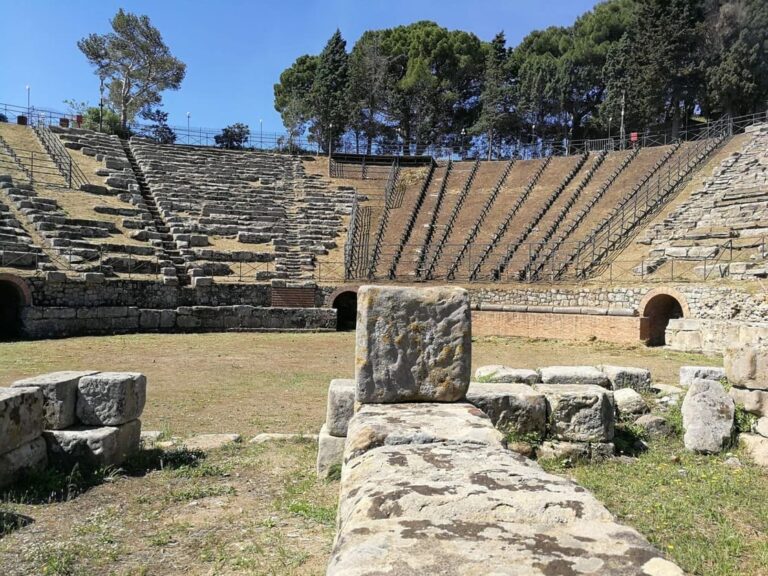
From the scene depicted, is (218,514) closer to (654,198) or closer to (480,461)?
(480,461)

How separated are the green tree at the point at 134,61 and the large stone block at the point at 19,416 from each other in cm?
4782

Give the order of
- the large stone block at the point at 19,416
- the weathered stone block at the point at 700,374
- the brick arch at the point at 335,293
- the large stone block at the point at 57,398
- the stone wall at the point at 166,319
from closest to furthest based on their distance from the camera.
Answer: the large stone block at the point at 19,416
the large stone block at the point at 57,398
the weathered stone block at the point at 700,374
the stone wall at the point at 166,319
the brick arch at the point at 335,293

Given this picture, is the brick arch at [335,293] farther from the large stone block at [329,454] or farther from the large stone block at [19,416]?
the large stone block at [329,454]

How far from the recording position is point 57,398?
6859 millimetres

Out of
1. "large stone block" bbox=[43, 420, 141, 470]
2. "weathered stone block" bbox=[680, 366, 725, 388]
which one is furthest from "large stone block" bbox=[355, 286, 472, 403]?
"weathered stone block" bbox=[680, 366, 725, 388]

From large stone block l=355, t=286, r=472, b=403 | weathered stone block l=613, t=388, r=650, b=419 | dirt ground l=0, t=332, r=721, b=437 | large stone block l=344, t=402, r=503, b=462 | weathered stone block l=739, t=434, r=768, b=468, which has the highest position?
large stone block l=355, t=286, r=472, b=403

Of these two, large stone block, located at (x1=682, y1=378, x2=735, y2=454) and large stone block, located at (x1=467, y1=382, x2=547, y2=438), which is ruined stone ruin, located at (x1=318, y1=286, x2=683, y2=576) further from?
large stone block, located at (x1=682, y1=378, x2=735, y2=454)

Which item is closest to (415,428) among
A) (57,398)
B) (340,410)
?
(340,410)

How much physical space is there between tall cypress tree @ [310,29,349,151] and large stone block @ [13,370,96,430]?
43146 millimetres

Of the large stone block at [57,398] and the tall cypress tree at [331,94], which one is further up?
the tall cypress tree at [331,94]

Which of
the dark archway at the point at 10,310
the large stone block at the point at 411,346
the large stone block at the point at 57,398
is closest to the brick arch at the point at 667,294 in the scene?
the large stone block at the point at 411,346

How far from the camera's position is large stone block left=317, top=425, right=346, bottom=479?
6.52 metres

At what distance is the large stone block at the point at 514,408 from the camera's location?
262 inches

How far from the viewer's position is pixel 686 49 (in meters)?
43.9
